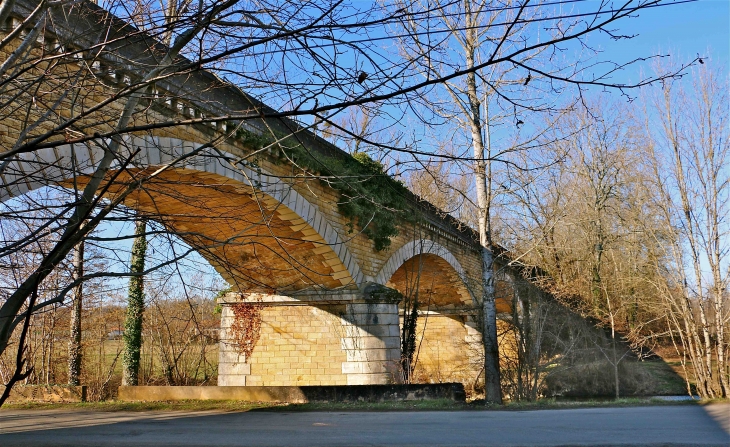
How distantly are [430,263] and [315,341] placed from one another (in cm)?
678

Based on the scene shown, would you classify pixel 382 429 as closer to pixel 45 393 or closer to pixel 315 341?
pixel 315 341

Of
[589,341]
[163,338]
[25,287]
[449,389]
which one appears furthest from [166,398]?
[589,341]

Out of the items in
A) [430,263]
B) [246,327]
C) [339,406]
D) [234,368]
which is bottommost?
[339,406]

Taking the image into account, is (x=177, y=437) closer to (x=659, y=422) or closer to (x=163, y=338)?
(x=659, y=422)

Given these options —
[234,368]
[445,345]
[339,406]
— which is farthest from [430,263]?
[339,406]

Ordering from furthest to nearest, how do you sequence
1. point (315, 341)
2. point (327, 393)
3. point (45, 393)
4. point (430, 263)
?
1. point (430, 263)
2. point (315, 341)
3. point (45, 393)
4. point (327, 393)

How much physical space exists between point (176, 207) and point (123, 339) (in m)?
9.32

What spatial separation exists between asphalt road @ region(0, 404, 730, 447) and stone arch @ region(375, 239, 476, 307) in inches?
278

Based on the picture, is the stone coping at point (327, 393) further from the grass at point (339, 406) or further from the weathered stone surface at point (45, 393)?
the weathered stone surface at point (45, 393)

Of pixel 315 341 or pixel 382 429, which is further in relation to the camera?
pixel 315 341

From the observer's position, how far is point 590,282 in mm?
23734

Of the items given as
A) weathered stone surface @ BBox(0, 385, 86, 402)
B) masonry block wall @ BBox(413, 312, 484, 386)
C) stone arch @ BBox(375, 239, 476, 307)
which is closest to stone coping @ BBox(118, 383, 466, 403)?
weathered stone surface @ BBox(0, 385, 86, 402)

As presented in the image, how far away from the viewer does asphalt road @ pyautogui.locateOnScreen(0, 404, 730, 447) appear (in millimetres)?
5918

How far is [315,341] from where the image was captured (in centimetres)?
1505
